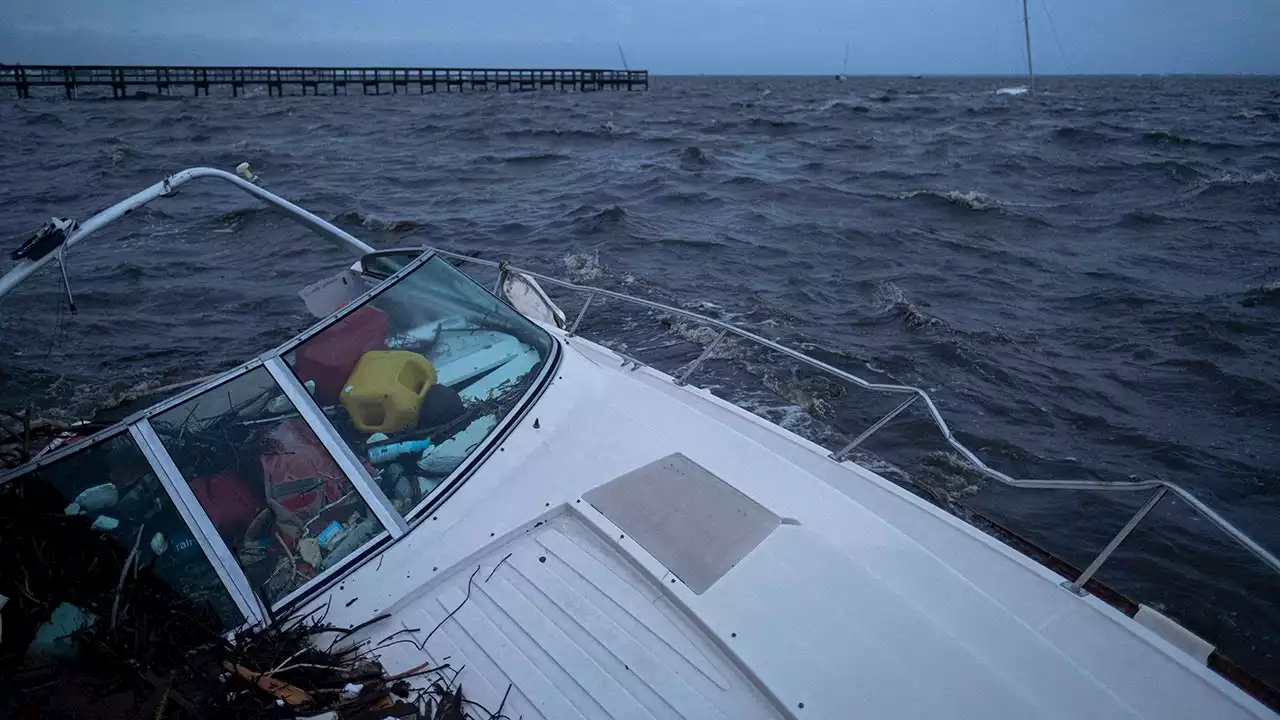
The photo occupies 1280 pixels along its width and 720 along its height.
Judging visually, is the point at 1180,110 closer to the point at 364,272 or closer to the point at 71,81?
the point at 364,272

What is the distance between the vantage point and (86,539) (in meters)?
2.58

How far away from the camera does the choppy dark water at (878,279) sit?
Answer: 6246mm

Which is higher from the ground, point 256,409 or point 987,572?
point 256,409

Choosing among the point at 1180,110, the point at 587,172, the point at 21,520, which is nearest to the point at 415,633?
the point at 21,520

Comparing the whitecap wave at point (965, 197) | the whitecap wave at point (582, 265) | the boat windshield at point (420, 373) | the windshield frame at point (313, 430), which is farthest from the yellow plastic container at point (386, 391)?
the whitecap wave at point (965, 197)

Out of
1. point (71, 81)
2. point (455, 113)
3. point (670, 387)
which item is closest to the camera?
point (670, 387)

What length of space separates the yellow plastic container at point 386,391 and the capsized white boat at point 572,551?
0.03 ft

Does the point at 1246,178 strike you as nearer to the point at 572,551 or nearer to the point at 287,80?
the point at 572,551

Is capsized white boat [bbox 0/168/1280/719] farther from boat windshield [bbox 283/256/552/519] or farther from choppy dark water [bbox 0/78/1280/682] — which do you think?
choppy dark water [bbox 0/78/1280/682]

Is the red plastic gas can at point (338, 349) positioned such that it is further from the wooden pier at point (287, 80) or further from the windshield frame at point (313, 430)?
the wooden pier at point (287, 80)

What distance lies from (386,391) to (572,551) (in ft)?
3.72

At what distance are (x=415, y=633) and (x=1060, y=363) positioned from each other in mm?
7726

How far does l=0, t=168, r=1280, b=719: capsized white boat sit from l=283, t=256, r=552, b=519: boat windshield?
12 mm

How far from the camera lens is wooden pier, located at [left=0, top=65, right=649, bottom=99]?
40.0m
